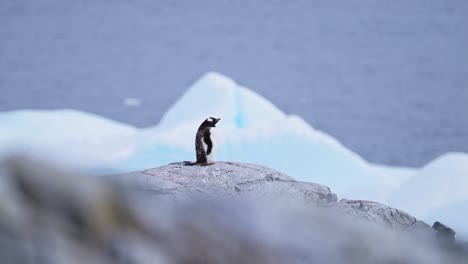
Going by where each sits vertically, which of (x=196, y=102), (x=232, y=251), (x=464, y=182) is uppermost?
(x=232, y=251)

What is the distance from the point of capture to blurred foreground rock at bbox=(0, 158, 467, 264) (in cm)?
58

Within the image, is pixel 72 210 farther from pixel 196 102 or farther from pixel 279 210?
pixel 196 102

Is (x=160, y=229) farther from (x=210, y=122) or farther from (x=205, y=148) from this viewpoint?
(x=210, y=122)

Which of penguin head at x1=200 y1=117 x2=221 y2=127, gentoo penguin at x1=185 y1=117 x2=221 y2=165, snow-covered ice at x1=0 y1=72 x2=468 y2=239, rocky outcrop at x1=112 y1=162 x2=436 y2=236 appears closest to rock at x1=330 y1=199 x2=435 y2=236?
rocky outcrop at x1=112 y1=162 x2=436 y2=236

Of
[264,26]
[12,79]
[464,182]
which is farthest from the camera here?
[264,26]

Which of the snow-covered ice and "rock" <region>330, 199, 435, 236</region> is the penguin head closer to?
"rock" <region>330, 199, 435, 236</region>

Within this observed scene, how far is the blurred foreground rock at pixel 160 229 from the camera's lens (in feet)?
1.91

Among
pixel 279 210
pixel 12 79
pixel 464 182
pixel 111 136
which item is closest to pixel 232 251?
pixel 279 210

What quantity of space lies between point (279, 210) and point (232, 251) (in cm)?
8

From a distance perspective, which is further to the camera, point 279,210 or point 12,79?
point 12,79

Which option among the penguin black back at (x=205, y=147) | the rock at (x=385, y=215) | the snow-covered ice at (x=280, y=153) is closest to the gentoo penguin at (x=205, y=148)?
the penguin black back at (x=205, y=147)

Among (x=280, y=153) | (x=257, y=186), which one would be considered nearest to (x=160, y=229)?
(x=257, y=186)

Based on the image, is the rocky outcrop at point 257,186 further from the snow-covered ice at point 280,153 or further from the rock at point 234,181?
the snow-covered ice at point 280,153

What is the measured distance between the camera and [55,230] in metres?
0.59
